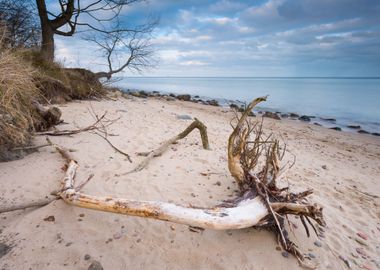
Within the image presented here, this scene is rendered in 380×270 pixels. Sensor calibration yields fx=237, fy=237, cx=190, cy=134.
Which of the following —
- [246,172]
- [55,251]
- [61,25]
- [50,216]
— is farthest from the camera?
[61,25]

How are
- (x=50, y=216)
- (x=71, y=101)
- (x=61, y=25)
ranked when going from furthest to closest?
(x=61, y=25) → (x=71, y=101) → (x=50, y=216)

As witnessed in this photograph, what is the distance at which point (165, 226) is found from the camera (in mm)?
2486

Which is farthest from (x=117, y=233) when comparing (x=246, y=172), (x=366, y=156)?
(x=366, y=156)

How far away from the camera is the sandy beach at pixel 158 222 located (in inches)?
82.1

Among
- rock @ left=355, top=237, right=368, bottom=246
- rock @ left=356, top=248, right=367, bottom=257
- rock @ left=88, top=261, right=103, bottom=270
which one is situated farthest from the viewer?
rock @ left=355, top=237, right=368, bottom=246

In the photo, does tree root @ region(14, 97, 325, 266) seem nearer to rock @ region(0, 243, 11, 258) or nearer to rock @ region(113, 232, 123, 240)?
rock @ region(113, 232, 123, 240)

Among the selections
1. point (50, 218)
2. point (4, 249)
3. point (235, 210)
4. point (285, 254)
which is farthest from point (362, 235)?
point (4, 249)

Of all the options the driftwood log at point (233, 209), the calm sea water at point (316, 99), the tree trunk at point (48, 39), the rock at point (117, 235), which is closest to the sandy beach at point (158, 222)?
the rock at point (117, 235)

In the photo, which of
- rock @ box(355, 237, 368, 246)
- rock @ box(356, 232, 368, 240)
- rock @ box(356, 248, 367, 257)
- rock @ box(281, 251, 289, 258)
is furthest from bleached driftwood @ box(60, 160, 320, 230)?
rock @ box(356, 232, 368, 240)

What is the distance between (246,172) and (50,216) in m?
2.25

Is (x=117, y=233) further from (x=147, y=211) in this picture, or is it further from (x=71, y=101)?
(x=71, y=101)

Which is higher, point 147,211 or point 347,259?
point 147,211

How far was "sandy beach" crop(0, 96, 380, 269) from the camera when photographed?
2086mm

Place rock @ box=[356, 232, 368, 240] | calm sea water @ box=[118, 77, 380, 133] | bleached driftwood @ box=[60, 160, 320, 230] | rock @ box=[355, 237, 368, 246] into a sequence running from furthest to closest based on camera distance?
calm sea water @ box=[118, 77, 380, 133] < rock @ box=[356, 232, 368, 240] < rock @ box=[355, 237, 368, 246] < bleached driftwood @ box=[60, 160, 320, 230]
